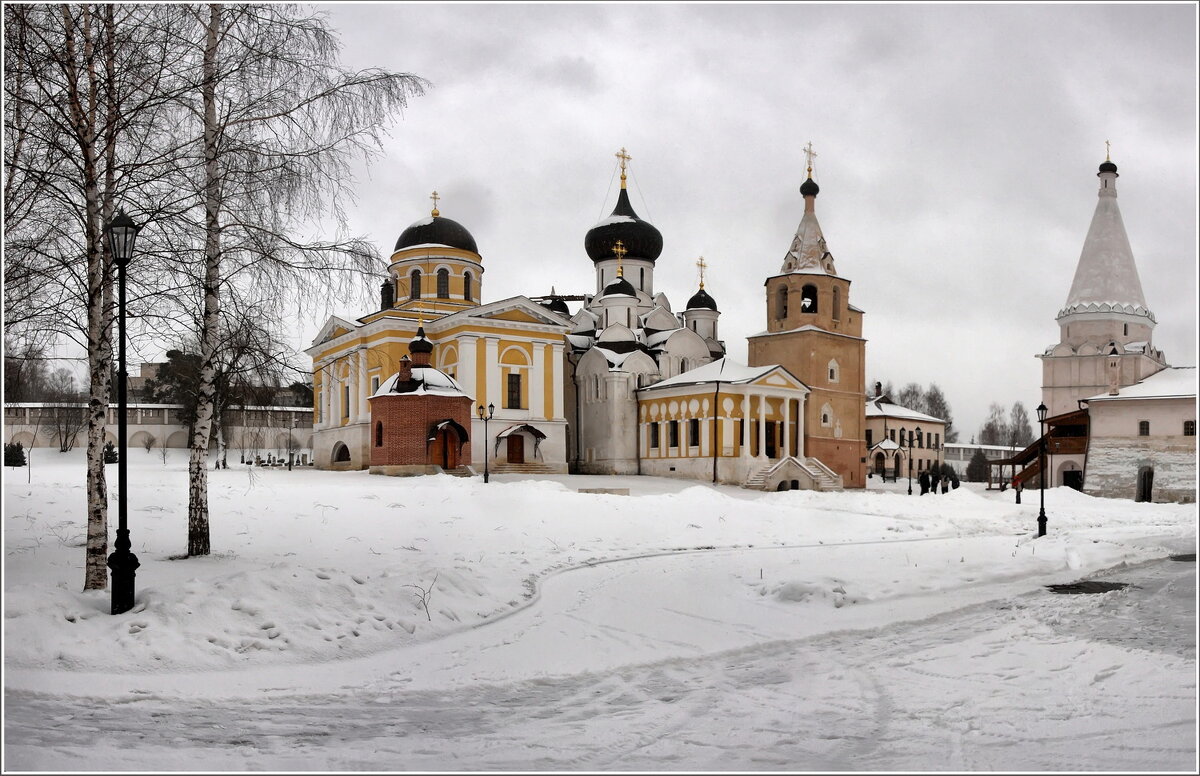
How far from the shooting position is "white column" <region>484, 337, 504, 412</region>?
41.2 metres

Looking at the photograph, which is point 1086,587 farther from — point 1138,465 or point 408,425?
point 1138,465

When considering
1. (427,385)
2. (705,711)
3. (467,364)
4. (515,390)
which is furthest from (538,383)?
(705,711)

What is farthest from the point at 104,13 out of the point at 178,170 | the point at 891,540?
the point at 891,540

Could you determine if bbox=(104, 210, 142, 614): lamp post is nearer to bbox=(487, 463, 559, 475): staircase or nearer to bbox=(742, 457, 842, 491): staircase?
bbox=(487, 463, 559, 475): staircase

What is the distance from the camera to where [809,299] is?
44.8 meters

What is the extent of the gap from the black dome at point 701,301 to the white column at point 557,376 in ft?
38.7

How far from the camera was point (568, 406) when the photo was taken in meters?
47.0

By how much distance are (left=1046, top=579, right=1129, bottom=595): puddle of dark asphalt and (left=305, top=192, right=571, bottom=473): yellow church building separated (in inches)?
1095

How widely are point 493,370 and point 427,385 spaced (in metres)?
5.90

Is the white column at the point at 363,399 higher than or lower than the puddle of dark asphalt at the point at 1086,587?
higher

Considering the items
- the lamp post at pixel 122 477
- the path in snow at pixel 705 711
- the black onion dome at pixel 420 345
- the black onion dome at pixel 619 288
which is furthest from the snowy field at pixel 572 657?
the black onion dome at pixel 619 288

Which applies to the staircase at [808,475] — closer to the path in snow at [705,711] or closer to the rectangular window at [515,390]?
the rectangular window at [515,390]

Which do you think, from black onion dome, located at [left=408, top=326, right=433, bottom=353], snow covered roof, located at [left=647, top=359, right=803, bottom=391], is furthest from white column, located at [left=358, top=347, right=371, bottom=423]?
snow covered roof, located at [left=647, top=359, right=803, bottom=391]

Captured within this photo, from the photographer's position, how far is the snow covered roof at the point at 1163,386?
112 ft
